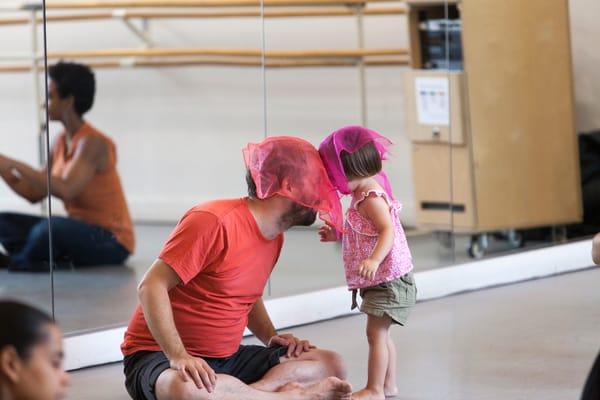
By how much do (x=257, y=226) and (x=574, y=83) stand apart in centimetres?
342

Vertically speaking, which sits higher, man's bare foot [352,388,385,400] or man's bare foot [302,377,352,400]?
man's bare foot [302,377,352,400]

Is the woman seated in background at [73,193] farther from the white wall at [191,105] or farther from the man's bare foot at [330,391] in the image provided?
the man's bare foot at [330,391]

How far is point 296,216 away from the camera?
3.14 m

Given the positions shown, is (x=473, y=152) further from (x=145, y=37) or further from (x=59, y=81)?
(x=59, y=81)

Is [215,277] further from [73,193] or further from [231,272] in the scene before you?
[73,193]

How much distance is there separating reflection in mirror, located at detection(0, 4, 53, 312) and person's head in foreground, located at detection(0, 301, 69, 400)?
2175 millimetres

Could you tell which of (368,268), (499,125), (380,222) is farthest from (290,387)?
(499,125)

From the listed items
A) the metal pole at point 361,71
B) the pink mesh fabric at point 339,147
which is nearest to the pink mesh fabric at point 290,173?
the pink mesh fabric at point 339,147

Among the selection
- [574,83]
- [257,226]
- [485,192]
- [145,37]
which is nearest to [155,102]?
[145,37]

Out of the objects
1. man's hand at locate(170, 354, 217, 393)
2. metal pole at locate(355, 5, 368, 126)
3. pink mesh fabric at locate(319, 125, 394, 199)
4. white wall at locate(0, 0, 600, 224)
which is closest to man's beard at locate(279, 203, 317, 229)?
pink mesh fabric at locate(319, 125, 394, 199)

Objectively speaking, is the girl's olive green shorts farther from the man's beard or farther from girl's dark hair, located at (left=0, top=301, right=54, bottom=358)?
girl's dark hair, located at (left=0, top=301, right=54, bottom=358)

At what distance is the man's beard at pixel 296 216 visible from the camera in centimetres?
312

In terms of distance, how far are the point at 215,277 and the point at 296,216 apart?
0.88 feet

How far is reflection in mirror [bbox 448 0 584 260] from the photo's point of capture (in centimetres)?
529
